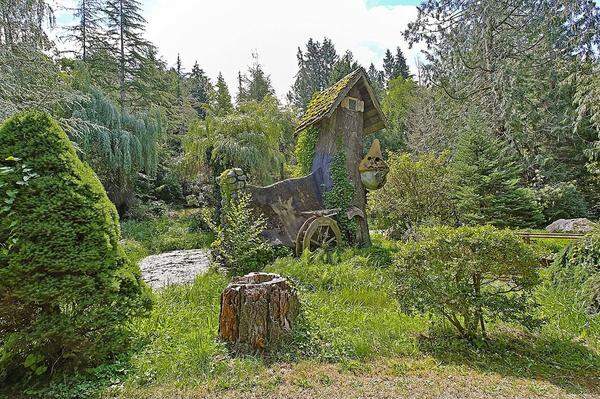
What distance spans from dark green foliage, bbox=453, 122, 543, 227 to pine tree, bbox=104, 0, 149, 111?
16.0m

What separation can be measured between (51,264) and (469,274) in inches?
150

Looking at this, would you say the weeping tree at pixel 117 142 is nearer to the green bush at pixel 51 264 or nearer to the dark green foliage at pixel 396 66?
the green bush at pixel 51 264

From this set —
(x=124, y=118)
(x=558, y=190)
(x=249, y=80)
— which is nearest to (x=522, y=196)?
(x=558, y=190)

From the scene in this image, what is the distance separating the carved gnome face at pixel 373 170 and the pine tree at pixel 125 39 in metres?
14.5

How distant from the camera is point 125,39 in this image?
18.4m

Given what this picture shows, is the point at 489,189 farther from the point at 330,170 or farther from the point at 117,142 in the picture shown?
the point at 117,142

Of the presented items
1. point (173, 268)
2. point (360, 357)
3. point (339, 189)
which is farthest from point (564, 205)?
point (173, 268)

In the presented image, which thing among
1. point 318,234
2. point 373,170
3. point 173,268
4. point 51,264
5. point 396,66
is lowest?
point 173,268

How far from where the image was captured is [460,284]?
3635mm

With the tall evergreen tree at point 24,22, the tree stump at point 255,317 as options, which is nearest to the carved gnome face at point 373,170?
the tree stump at point 255,317

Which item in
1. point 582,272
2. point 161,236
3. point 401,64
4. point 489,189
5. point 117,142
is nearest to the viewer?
point 582,272

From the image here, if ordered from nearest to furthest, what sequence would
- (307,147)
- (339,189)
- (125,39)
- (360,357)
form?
1. (360,357)
2. (339,189)
3. (307,147)
4. (125,39)

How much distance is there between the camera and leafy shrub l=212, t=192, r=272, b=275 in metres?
5.85

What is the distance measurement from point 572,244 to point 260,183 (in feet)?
30.4
